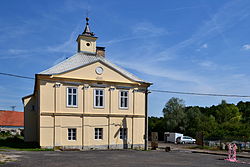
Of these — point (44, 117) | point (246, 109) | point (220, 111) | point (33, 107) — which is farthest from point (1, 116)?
point (246, 109)

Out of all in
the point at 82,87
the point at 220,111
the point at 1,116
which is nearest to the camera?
the point at 82,87

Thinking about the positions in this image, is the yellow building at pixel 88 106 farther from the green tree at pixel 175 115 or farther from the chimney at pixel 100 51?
the green tree at pixel 175 115

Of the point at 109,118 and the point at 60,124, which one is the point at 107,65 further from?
the point at 60,124

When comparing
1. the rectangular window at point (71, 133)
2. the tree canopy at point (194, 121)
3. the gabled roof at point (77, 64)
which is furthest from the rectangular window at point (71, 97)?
the tree canopy at point (194, 121)

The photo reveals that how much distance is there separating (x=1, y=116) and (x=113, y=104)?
3547 centimetres

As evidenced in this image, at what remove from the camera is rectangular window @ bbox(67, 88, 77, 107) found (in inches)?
1009

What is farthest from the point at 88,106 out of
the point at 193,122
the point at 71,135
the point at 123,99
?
the point at 193,122

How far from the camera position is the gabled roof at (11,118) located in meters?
52.8

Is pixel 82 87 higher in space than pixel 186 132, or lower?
higher

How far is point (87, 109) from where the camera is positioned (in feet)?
86.1

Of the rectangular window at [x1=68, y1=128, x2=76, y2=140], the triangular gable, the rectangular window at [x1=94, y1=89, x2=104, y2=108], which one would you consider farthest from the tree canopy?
the rectangular window at [x1=68, y1=128, x2=76, y2=140]

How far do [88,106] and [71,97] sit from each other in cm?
189

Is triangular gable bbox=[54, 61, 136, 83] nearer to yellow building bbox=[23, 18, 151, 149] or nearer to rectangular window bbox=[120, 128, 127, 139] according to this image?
yellow building bbox=[23, 18, 151, 149]

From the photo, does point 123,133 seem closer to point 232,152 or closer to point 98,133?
point 98,133
